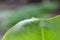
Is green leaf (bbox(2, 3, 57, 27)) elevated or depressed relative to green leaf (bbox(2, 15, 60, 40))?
elevated

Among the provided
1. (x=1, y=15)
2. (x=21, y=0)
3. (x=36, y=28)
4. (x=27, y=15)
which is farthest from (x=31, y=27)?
(x=21, y=0)

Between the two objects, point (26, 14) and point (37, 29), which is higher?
point (26, 14)

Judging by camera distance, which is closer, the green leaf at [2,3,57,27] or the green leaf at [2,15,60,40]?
the green leaf at [2,15,60,40]

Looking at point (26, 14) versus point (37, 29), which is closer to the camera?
point (37, 29)

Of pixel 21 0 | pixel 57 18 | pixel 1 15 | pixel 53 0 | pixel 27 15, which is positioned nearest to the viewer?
pixel 57 18

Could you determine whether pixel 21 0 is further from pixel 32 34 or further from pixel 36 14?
pixel 32 34

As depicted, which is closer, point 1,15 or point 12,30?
point 12,30

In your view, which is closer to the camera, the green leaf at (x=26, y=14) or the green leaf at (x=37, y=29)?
the green leaf at (x=37, y=29)

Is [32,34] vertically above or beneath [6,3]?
beneath
